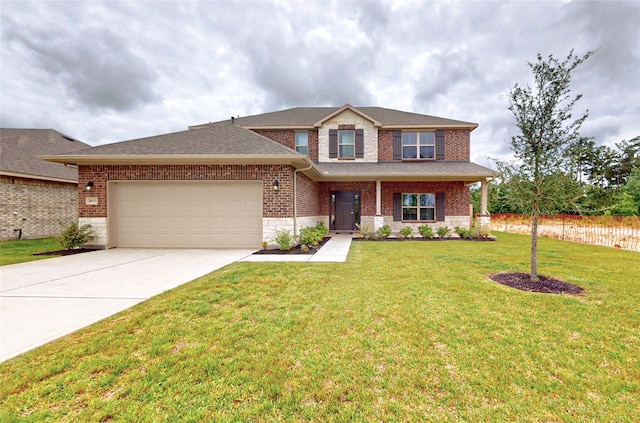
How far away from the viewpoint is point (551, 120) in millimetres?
5059

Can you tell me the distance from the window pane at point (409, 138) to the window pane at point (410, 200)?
9.47 feet

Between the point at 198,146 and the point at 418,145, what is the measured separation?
10896mm

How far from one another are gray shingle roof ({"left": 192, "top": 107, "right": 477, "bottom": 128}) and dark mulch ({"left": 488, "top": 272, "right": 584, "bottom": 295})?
34.0 feet

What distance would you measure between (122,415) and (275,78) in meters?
20.9

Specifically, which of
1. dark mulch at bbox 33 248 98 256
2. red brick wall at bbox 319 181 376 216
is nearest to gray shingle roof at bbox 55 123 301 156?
dark mulch at bbox 33 248 98 256

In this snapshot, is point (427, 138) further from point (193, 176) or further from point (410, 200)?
point (193, 176)

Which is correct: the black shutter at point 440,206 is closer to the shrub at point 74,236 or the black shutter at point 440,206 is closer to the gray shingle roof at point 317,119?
the gray shingle roof at point 317,119

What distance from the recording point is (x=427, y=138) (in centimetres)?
1420

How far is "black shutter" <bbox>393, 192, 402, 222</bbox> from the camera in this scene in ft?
45.4

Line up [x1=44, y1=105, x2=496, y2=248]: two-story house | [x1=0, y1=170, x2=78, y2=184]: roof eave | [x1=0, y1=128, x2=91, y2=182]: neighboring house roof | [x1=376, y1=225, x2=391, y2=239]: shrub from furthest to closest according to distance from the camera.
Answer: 1. [x1=376, y1=225, x2=391, y2=239]: shrub
2. [x1=0, y1=128, x2=91, y2=182]: neighboring house roof
3. [x1=0, y1=170, x2=78, y2=184]: roof eave
4. [x1=44, y1=105, x2=496, y2=248]: two-story house

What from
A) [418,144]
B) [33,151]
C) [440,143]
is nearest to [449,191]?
[440,143]

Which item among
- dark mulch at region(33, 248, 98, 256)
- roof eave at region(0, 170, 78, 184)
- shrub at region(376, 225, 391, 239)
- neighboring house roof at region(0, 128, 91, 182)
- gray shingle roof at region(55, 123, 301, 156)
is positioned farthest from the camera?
shrub at region(376, 225, 391, 239)

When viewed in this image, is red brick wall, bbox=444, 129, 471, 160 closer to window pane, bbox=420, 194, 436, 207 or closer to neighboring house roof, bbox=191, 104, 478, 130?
neighboring house roof, bbox=191, 104, 478, 130

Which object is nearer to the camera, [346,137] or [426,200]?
[426,200]
